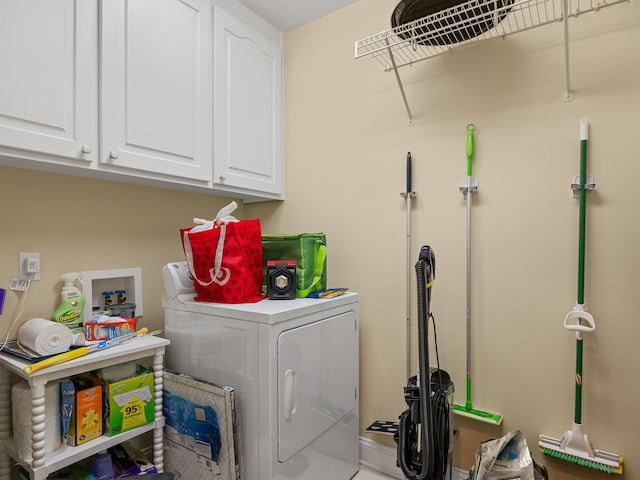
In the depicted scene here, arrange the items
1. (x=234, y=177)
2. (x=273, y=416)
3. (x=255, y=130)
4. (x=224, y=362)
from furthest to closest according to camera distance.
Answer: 1. (x=255, y=130)
2. (x=234, y=177)
3. (x=224, y=362)
4. (x=273, y=416)

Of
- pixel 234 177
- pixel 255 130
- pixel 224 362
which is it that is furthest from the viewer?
pixel 255 130

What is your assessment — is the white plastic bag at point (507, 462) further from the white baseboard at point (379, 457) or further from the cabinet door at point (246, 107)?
the cabinet door at point (246, 107)

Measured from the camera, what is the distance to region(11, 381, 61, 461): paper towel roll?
134 cm

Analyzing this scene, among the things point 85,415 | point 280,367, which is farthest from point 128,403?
point 280,367

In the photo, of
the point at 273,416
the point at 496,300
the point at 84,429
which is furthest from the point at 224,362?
the point at 496,300

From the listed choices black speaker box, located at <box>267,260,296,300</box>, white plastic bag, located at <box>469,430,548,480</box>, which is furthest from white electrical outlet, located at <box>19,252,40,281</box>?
white plastic bag, located at <box>469,430,548,480</box>

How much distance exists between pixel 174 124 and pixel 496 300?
5.50 feet

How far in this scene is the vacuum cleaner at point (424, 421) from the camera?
1302 millimetres

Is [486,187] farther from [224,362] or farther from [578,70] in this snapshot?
[224,362]

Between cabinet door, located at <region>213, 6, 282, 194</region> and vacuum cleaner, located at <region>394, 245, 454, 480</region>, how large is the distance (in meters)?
1.13

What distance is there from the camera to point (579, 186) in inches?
58.8

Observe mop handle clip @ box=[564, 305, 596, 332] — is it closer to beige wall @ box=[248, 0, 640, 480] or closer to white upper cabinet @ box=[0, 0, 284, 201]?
beige wall @ box=[248, 0, 640, 480]

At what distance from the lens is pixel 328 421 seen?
1765mm

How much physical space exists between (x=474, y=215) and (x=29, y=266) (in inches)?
77.3
